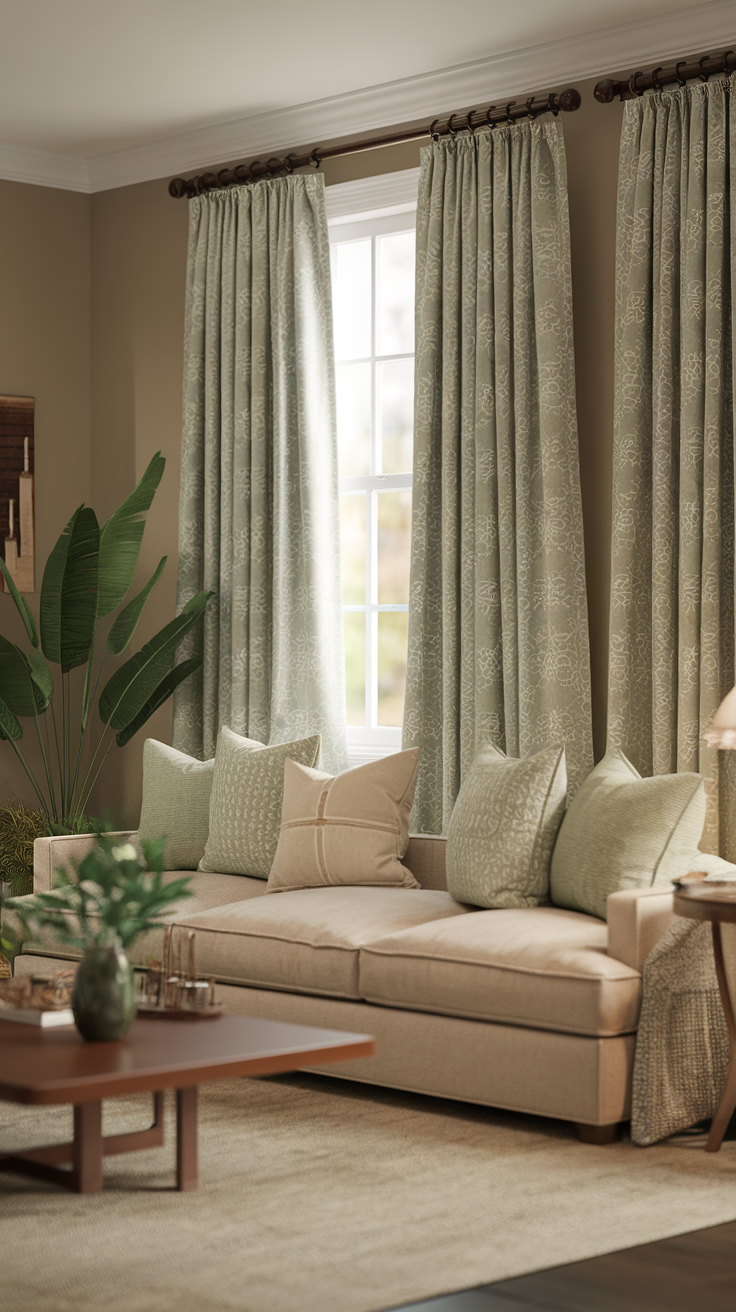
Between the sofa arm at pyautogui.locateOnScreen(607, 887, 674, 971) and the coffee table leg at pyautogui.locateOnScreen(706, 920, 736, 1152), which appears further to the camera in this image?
the sofa arm at pyautogui.locateOnScreen(607, 887, 674, 971)

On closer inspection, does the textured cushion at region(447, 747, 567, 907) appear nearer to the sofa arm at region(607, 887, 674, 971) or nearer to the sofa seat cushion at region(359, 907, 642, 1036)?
the sofa seat cushion at region(359, 907, 642, 1036)

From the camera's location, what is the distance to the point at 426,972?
4.06 meters

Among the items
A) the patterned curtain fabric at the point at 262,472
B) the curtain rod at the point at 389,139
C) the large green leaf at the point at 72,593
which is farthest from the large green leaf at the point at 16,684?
the curtain rod at the point at 389,139

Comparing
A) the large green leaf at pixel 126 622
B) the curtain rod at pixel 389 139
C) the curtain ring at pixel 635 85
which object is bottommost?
the large green leaf at pixel 126 622

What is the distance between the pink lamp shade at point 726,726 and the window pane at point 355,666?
2116mm

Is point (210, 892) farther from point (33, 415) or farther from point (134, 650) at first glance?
point (33, 415)

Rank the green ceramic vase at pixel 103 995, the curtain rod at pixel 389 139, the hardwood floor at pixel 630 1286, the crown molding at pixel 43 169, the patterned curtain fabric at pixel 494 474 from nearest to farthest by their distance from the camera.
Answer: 1. the hardwood floor at pixel 630 1286
2. the green ceramic vase at pixel 103 995
3. the patterned curtain fabric at pixel 494 474
4. the curtain rod at pixel 389 139
5. the crown molding at pixel 43 169

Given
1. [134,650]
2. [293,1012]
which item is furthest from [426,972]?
[134,650]

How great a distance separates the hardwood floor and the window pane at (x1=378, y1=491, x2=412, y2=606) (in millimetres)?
3233

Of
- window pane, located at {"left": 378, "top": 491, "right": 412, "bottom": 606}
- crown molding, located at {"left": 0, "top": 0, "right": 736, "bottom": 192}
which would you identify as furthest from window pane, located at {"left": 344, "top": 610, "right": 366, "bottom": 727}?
crown molding, located at {"left": 0, "top": 0, "right": 736, "bottom": 192}

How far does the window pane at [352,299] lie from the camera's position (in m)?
6.04

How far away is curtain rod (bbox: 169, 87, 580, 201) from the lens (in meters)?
5.16

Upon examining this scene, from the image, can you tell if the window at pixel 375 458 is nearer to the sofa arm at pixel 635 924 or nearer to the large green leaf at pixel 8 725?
the large green leaf at pixel 8 725

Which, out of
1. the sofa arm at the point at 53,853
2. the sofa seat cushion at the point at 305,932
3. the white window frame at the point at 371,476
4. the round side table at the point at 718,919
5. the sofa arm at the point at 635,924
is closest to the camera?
the round side table at the point at 718,919
